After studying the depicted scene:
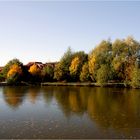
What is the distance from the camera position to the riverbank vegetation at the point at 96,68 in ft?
250

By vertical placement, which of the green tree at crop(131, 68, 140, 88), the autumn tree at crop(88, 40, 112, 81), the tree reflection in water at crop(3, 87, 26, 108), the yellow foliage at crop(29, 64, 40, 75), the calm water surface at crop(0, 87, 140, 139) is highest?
the autumn tree at crop(88, 40, 112, 81)

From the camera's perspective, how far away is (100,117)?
29703 millimetres

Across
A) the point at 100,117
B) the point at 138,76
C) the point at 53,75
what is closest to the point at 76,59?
the point at 53,75

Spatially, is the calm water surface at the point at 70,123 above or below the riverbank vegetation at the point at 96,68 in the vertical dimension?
below

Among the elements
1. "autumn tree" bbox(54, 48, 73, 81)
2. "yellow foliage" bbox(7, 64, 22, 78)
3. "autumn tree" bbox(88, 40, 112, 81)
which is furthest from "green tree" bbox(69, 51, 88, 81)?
"yellow foliage" bbox(7, 64, 22, 78)

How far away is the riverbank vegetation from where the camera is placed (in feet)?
250

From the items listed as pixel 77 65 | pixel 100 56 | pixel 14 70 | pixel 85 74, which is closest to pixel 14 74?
pixel 14 70

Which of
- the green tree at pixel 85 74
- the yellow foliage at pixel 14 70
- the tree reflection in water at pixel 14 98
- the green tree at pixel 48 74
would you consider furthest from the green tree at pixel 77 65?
the tree reflection in water at pixel 14 98

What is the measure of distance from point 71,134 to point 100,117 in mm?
7912

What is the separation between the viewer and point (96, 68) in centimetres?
8250

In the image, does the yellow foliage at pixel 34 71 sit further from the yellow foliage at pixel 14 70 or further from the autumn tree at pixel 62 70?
the autumn tree at pixel 62 70

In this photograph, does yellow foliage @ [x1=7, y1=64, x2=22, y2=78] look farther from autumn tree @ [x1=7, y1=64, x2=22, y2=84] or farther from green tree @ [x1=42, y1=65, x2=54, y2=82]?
green tree @ [x1=42, y1=65, x2=54, y2=82]

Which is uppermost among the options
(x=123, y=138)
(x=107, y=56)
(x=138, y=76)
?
(x=107, y=56)

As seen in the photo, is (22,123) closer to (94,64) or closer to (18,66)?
(94,64)
